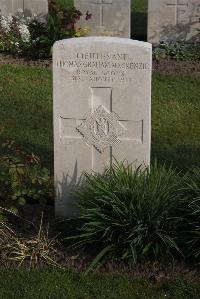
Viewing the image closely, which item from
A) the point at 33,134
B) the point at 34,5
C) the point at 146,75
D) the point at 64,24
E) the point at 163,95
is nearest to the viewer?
the point at 146,75

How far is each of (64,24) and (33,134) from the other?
10.8 feet

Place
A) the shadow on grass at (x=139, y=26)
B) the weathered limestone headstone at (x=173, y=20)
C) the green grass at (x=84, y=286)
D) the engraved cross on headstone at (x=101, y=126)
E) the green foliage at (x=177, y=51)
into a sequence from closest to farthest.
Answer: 1. the green grass at (x=84, y=286)
2. the engraved cross on headstone at (x=101, y=126)
3. the green foliage at (x=177, y=51)
4. the weathered limestone headstone at (x=173, y=20)
5. the shadow on grass at (x=139, y=26)

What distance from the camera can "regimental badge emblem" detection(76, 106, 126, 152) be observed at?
19.2 feet

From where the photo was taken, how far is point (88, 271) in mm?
5273

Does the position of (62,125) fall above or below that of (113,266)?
above

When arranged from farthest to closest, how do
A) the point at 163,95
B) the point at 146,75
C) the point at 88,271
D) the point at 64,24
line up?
the point at 64,24
the point at 163,95
the point at 146,75
the point at 88,271

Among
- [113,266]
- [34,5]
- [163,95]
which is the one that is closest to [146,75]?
[113,266]

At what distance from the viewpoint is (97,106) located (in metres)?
5.86

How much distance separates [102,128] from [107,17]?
20.9ft

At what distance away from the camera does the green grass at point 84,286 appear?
16.5 ft

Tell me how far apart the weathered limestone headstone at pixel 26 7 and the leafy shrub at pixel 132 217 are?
22.9ft

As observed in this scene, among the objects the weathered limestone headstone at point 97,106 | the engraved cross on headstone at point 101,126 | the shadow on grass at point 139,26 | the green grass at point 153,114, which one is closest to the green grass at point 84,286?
the weathered limestone headstone at point 97,106

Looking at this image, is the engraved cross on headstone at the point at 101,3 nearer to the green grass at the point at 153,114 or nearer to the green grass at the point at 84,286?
the green grass at the point at 153,114

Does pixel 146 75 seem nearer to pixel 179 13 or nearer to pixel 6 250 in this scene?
pixel 6 250
